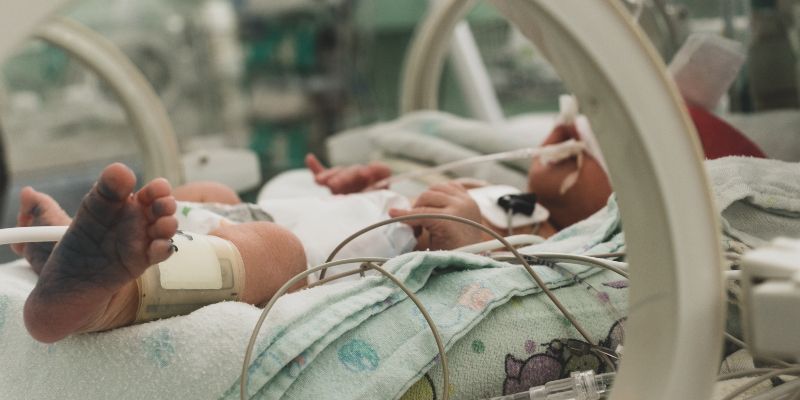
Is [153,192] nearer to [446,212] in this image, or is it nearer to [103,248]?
[103,248]

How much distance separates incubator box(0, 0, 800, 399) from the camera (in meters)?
0.44

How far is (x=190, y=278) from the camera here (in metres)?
0.62

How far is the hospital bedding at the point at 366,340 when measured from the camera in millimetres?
569

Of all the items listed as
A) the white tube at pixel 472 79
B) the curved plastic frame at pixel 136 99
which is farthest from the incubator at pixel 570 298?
the white tube at pixel 472 79

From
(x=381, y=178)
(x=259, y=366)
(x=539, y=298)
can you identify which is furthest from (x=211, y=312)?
(x=381, y=178)

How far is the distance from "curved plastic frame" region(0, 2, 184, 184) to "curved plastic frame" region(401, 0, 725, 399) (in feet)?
3.02

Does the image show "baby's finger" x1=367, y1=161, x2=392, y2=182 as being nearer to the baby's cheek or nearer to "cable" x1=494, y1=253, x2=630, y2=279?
the baby's cheek

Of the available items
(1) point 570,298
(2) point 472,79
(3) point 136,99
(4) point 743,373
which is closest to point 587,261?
(1) point 570,298

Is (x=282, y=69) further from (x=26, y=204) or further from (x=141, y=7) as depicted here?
(x=26, y=204)

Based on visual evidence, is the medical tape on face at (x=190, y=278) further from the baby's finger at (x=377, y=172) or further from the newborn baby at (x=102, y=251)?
the baby's finger at (x=377, y=172)

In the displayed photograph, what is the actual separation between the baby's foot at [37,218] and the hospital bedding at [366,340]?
2 cm

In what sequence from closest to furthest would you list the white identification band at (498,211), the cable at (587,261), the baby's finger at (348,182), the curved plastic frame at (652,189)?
the curved plastic frame at (652,189) < the cable at (587,261) < the white identification band at (498,211) < the baby's finger at (348,182)

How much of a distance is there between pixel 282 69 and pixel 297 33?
0.44 feet

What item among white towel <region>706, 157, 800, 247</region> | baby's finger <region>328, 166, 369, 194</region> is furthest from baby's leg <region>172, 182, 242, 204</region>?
white towel <region>706, 157, 800, 247</region>
